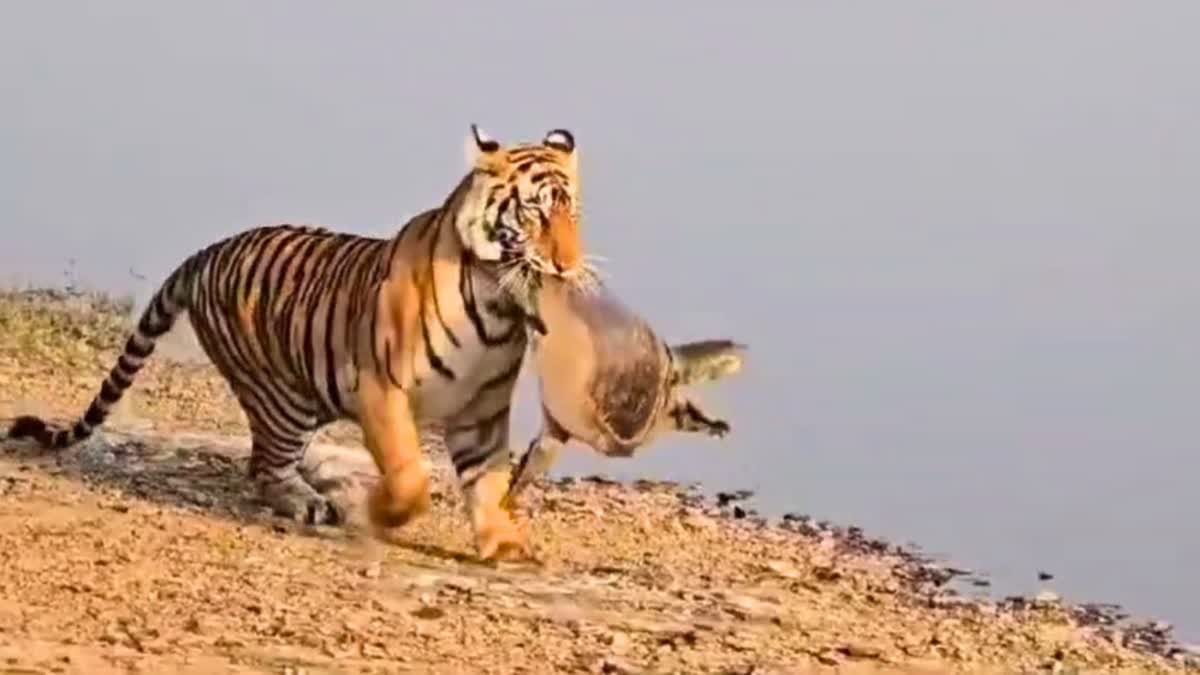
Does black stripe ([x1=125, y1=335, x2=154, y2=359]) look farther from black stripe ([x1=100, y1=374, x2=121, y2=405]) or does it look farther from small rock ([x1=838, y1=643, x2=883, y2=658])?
small rock ([x1=838, y1=643, x2=883, y2=658])

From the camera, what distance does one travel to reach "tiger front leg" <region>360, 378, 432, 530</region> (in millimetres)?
5852

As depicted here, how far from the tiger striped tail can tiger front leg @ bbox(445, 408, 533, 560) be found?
1.06m

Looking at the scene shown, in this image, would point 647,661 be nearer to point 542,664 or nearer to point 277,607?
point 542,664

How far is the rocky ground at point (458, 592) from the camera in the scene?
15.8 ft

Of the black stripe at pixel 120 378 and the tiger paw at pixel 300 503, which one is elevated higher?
the black stripe at pixel 120 378

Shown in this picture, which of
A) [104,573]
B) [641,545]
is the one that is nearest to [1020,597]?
[641,545]

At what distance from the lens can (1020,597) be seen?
6.36m

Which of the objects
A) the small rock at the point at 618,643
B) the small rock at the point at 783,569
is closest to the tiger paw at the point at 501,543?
the small rock at the point at 783,569

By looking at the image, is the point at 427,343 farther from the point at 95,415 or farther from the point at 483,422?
the point at 95,415

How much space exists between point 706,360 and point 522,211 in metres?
0.55

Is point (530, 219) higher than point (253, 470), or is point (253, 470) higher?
point (530, 219)

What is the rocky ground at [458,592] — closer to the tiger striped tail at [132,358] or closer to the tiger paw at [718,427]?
the tiger striped tail at [132,358]

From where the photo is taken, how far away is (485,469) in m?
6.03

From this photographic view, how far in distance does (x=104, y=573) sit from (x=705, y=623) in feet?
3.87
